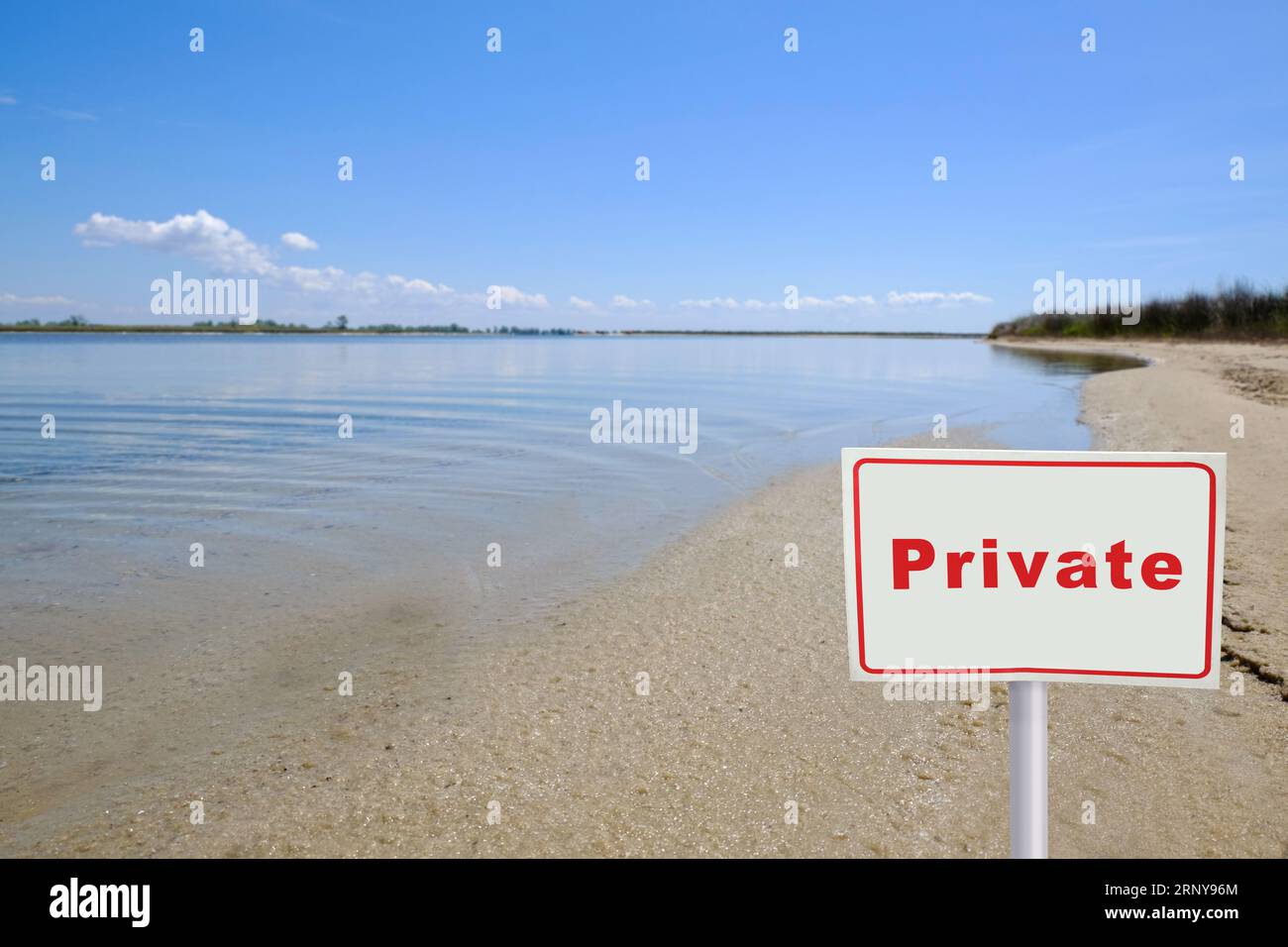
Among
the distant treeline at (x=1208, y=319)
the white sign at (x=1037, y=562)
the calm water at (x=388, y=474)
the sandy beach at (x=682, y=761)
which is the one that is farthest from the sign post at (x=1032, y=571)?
the distant treeline at (x=1208, y=319)

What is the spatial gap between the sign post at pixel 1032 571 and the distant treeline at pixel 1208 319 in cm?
6190

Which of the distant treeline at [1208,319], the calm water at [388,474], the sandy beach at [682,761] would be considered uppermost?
the distant treeline at [1208,319]

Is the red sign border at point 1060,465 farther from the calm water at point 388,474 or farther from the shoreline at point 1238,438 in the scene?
the calm water at point 388,474

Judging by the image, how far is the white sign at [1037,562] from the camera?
173 centimetres

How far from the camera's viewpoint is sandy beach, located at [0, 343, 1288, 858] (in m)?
3.83

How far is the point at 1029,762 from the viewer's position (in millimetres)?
1803

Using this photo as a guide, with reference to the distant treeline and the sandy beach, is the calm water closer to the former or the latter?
the sandy beach

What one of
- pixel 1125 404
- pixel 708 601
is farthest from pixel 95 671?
pixel 1125 404

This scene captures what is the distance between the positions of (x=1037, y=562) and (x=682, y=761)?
10.6 ft

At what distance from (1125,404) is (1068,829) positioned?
22872 mm

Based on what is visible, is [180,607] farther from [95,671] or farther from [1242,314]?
[1242,314]

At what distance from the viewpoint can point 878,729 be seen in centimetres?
491

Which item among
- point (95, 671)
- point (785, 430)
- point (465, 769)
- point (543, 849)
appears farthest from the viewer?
point (785, 430)

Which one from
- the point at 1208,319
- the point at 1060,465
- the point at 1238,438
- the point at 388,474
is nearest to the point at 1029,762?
the point at 1060,465
